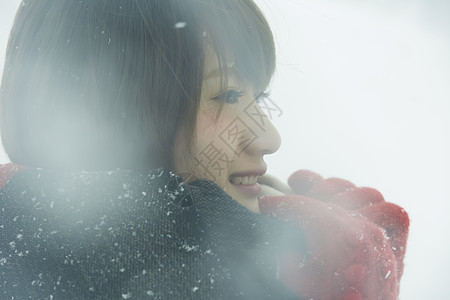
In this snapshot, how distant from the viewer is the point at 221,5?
1.33 feet

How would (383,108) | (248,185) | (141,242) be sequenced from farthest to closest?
(383,108) < (248,185) < (141,242)

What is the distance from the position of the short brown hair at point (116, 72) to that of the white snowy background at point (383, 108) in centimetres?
21

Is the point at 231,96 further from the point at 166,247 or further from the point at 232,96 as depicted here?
the point at 166,247

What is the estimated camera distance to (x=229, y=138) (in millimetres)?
397

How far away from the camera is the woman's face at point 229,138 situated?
1.28 feet

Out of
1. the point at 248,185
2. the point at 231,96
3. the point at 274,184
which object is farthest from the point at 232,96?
the point at 274,184

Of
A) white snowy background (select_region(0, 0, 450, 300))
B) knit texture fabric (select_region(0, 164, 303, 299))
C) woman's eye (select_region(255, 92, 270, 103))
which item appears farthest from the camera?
white snowy background (select_region(0, 0, 450, 300))

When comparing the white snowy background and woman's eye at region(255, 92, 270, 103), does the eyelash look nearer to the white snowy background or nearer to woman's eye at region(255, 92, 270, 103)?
woman's eye at region(255, 92, 270, 103)

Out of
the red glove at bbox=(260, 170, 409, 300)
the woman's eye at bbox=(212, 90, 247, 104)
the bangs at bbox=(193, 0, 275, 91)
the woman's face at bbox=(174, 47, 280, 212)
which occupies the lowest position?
the red glove at bbox=(260, 170, 409, 300)

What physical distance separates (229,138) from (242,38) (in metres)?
0.11

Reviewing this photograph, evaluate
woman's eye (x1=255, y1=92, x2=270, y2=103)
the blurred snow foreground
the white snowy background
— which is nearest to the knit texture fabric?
the blurred snow foreground

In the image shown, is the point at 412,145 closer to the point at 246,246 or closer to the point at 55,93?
the point at 246,246

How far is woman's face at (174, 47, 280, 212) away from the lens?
390 millimetres

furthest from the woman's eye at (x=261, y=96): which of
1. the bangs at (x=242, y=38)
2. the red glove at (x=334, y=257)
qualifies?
the red glove at (x=334, y=257)
